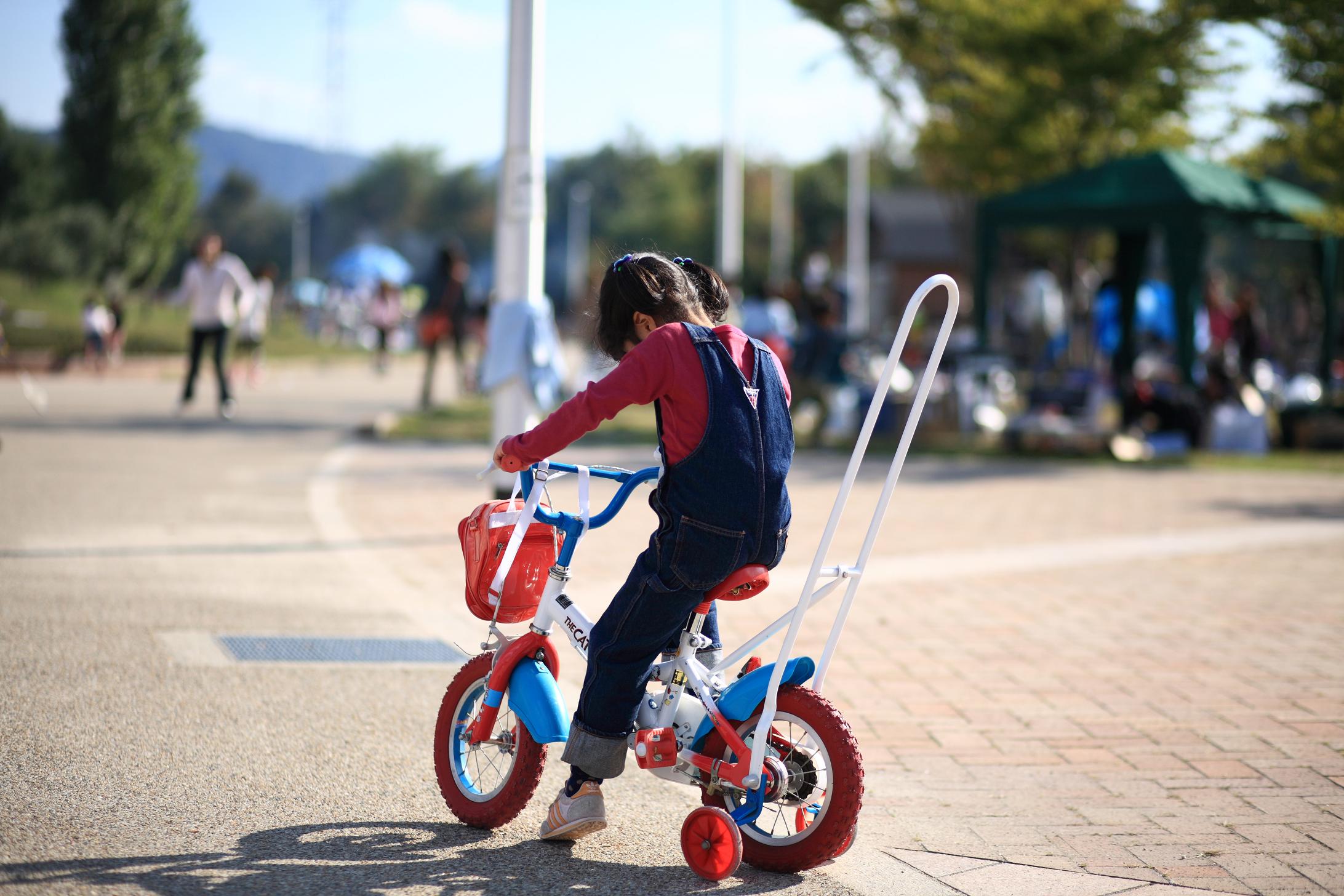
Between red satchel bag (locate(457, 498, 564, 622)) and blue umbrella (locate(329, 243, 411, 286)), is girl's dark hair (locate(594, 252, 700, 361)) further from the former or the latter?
blue umbrella (locate(329, 243, 411, 286))

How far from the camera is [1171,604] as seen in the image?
7.24 m

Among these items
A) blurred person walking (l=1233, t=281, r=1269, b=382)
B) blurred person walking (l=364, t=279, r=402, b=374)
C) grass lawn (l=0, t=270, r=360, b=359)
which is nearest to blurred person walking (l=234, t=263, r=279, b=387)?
blurred person walking (l=364, t=279, r=402, b=374)

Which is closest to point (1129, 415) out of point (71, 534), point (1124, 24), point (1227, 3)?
point (1227, 3)

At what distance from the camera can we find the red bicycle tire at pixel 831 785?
3520mm

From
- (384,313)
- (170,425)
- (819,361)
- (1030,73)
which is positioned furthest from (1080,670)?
(384,313)

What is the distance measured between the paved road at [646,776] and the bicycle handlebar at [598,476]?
92cm

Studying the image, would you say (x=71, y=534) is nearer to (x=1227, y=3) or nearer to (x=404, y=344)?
(x=1227, y=3)

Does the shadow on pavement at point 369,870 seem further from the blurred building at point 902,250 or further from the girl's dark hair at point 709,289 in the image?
the blurred building at point 902,250

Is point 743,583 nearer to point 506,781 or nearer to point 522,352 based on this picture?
point 506,781

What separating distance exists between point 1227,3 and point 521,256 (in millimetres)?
7788

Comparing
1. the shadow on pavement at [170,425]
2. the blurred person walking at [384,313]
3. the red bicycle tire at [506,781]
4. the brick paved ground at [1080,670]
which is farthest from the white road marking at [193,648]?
the blurred person walking at [384,313]

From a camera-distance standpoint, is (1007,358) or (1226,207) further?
(1007,358)

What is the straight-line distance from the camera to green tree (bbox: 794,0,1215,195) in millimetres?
19641

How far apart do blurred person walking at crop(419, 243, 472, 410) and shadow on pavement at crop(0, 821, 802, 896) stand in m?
14.3
